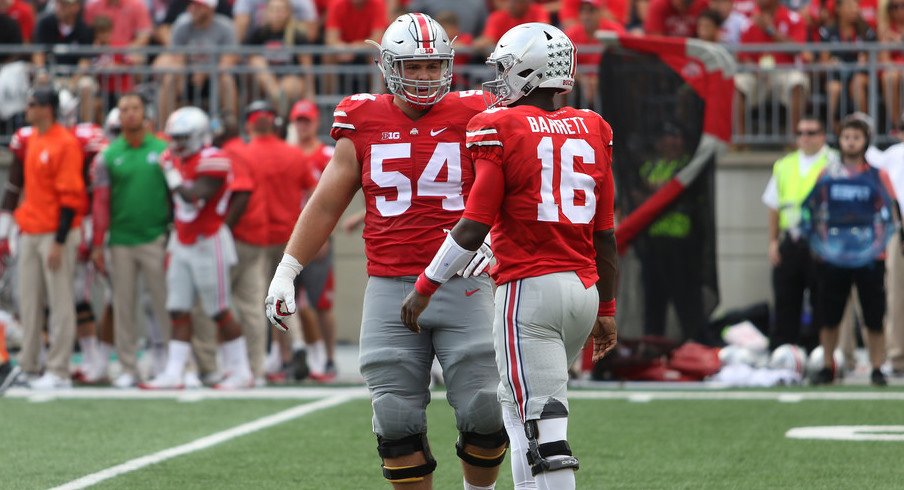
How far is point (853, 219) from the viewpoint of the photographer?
449 inches

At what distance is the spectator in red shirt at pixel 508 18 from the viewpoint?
15.0m

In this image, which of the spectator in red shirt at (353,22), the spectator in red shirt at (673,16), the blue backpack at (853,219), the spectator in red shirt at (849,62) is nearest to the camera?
the blue backpack at (853,219)

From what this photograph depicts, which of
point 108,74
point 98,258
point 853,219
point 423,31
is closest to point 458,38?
point 108,74

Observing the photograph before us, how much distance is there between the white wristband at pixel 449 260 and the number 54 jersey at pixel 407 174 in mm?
573

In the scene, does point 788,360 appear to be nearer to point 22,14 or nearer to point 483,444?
point 483,444

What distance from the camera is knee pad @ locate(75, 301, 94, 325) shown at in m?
12.3

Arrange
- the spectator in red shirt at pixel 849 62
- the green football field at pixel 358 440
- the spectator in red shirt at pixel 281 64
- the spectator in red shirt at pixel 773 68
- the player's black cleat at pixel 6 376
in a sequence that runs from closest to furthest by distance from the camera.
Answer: the green football field at pixel 358 440 < the player's black cleat at pixel 6 376 < the spectator in red shirt at pixel 849 62 < the spectator in red shirt at pixel 773 68 < the spectator in red shirt at pixel 281 64

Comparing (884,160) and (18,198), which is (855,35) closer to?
(884,160)

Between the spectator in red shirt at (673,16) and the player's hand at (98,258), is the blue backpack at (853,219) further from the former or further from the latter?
the player's hand at (98,258)

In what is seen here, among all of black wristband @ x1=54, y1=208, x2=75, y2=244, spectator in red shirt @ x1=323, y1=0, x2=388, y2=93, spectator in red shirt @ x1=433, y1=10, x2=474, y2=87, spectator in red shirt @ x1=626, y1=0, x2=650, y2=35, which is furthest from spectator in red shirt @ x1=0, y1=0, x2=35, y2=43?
spectator in red shirt @ x1=626, y1=0, x2=650, y2=35

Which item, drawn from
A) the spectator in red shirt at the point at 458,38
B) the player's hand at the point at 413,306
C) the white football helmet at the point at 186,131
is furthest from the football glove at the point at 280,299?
the spectator in red shirt at the point at 458,38

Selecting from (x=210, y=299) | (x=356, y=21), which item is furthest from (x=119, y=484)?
(x=356, y=21)

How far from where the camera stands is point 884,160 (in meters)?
12.0

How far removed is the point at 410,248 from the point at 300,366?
6733 mm
